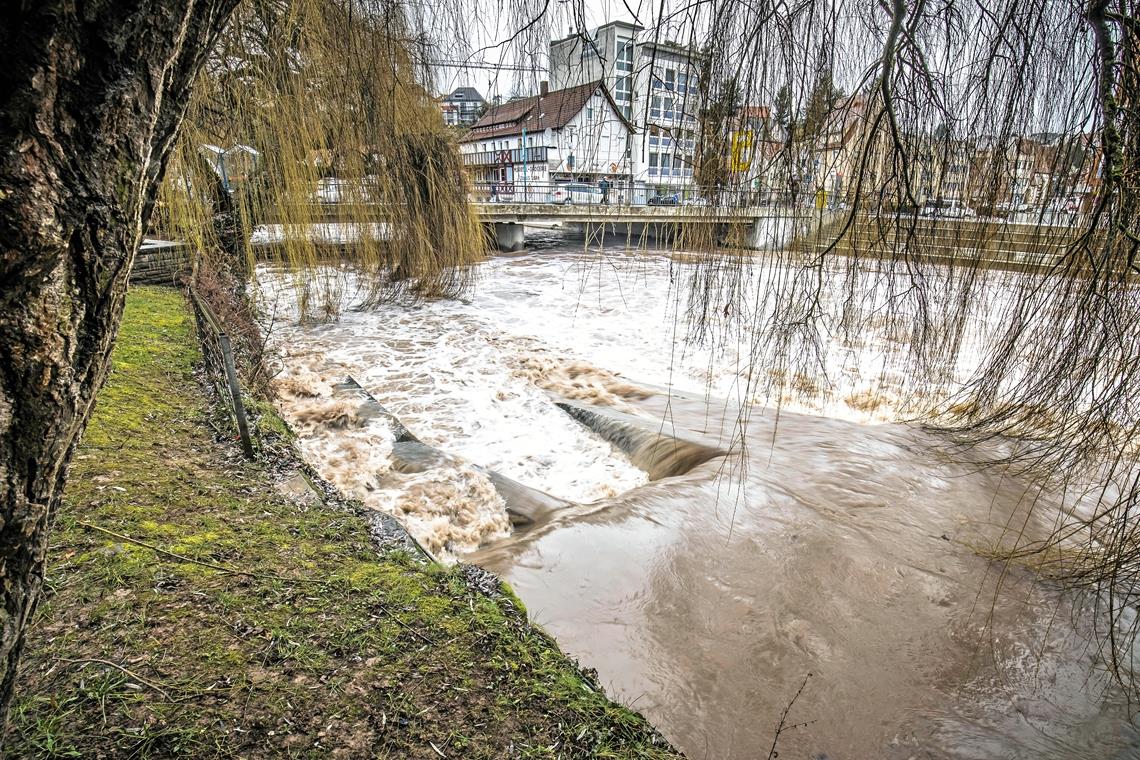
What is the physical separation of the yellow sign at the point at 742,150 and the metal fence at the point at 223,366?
3.29 m

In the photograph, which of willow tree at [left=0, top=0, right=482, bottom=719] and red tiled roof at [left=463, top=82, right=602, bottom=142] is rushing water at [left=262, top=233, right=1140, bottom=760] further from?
willow tree at [left=0, top=0, right=482, bottom=719]

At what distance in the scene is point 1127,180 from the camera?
1745mm

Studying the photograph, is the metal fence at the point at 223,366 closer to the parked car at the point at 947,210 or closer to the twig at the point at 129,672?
the twig at the point at 129,672

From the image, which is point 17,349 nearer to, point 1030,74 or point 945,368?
point 1030,74

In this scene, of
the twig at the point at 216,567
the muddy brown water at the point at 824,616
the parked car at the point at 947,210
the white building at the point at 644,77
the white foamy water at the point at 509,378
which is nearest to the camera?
the white building at the point at 644,77

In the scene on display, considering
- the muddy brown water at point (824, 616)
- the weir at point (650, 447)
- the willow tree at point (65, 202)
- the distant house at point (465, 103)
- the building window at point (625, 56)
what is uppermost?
the distant house at point (465, 103)

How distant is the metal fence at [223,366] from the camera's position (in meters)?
3.78

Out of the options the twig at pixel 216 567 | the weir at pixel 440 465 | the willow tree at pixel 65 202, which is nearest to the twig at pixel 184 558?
the twig at pixel 216 567

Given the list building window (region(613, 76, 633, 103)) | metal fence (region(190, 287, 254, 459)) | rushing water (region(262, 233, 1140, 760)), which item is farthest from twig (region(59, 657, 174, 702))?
building window (region(613, 76, 633, 103))

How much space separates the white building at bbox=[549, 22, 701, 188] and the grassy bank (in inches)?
75.6

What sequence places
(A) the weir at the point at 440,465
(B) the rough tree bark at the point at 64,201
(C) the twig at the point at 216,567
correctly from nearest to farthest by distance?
(B) the rough tree bark at the point at 64,201
(C) the twig at the point at 216,567
(A) the weir at the point at 440,465

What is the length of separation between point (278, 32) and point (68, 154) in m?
3.60

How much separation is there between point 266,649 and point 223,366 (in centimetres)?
396

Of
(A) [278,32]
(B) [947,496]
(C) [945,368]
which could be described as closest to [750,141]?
(C) [945,368]
